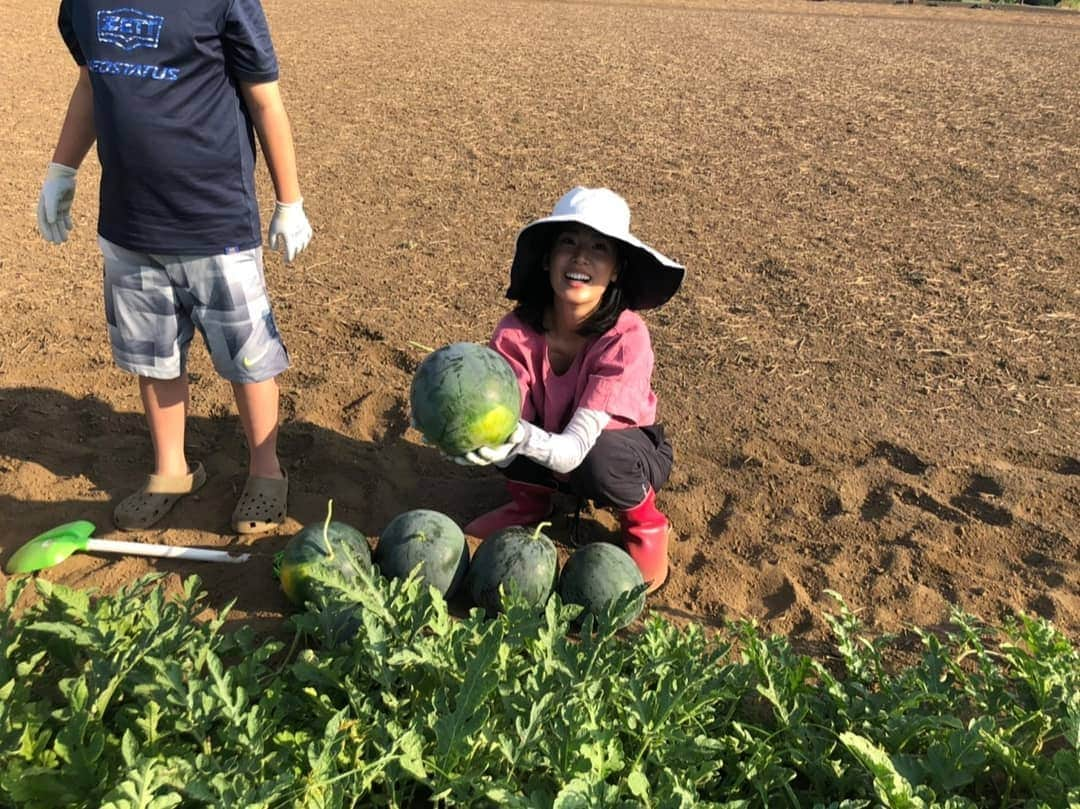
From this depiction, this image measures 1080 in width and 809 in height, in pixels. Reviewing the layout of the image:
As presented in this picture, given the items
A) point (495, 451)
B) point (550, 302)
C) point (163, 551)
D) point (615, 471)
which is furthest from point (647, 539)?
point (163, 551)

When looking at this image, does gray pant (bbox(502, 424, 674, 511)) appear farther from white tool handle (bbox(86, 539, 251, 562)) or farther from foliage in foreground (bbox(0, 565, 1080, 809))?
white tool handle (bbox(86, 539, 251, 562))

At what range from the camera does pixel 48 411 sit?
160 inches

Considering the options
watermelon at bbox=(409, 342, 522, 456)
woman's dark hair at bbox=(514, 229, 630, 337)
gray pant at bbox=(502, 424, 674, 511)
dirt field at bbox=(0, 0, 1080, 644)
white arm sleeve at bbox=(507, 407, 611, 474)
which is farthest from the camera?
dirt field at bbox=(0, 0, 1080, 644)

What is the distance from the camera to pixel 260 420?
3416 millimetres

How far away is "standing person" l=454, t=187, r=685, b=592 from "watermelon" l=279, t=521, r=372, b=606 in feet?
1.84

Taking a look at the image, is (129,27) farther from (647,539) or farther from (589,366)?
(647,539)

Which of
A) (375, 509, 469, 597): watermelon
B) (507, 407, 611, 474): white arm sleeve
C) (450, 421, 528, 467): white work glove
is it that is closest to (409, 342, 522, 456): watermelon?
(450, 421, 528, 467): white work glove

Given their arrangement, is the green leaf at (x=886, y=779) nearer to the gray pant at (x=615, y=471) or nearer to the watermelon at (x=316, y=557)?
the gray pant at (x=615, y=471)

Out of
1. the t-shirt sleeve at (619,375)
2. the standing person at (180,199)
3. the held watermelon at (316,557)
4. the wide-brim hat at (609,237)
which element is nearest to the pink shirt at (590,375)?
the t-shirt sleeve at (619,375)

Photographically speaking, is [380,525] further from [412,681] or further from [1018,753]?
[1018,753]

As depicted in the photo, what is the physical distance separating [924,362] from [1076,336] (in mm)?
905

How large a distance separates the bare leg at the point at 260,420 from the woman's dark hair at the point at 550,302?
98 cm

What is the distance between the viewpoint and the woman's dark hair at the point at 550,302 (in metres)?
3.21

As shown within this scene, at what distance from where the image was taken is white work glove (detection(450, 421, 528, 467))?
2746 mm
